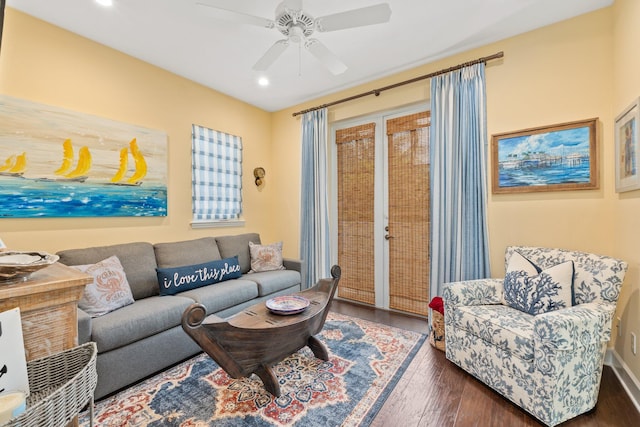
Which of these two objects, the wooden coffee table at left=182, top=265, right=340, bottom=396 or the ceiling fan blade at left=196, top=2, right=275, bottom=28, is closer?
the wooden coffee table at left=182, top=265, right=340, bottom=396

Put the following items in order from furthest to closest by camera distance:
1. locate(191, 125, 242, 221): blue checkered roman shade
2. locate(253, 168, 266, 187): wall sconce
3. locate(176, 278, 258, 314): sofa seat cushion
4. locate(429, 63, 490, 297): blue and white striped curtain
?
locate(253, 168, 266, 187): wall sconce < locate(191, 125, 242, 221): blue checkered roman shade < locate(429, 63, 490, 297): blue and white striped curtain < locate(176, 278, 258, 314): sofa seat cushion

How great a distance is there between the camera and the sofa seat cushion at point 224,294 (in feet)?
8.40

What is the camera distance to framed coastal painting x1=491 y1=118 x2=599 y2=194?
232cm

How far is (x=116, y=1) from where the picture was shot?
217cm

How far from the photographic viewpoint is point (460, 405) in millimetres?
1804

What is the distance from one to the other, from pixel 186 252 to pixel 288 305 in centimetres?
160

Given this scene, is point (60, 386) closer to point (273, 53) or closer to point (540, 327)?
point (540, 327)

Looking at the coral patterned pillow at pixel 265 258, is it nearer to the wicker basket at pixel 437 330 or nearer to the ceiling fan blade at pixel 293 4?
the wicker basket at pixel 437 330

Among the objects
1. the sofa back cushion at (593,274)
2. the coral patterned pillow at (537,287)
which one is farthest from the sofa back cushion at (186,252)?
the sofa back cushion at (593,274)

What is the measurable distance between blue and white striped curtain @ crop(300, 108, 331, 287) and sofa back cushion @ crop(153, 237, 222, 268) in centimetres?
121

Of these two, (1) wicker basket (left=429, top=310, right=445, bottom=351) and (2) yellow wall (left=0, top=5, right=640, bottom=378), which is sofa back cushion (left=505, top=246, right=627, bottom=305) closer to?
(2) yellow wall (left=0, top=5, right=640, bottom=378)

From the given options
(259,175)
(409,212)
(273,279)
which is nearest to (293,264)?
(273,279)

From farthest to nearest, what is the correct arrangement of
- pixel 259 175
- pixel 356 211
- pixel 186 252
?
pixel 259 175 < pixel 356 211 < pixel 186 252

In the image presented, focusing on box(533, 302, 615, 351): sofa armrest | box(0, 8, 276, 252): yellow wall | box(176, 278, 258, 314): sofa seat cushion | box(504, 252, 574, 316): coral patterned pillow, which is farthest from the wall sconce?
box(533, 302, 615, 351): sofa armrest
